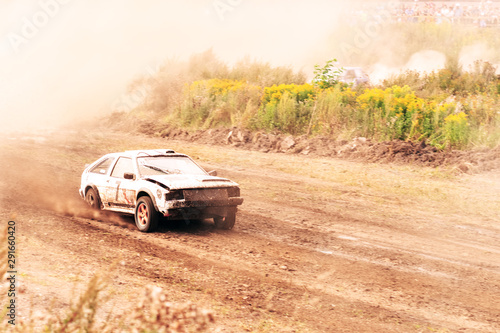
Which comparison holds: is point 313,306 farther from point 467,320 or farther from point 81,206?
point 81,206

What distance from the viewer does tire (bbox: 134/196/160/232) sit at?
9453 mm

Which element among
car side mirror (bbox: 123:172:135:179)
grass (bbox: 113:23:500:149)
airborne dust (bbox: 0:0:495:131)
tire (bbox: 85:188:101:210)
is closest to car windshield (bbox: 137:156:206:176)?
car side mirror (bbox: 123:172:135:179)

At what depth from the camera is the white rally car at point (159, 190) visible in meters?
9.27

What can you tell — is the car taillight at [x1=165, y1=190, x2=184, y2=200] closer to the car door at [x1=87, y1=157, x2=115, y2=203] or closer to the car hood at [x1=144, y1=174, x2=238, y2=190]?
the car hood at [x1=144, y1=174, x2=238, y2=190]

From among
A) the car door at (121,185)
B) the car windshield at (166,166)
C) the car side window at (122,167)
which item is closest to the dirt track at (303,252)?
the car door at (121,185)

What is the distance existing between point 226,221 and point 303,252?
5.70 feet

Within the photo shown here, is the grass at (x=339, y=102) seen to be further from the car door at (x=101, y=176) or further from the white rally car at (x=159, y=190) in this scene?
the car door at (x=101, y=176)

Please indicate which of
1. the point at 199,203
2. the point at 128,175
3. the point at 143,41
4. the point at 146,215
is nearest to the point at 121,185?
the point at 128,175

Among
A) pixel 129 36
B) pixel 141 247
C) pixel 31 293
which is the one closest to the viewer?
pixel 31 293

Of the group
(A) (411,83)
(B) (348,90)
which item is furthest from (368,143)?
(A) (411,83)

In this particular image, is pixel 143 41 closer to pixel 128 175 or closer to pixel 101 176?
pixel 101 176

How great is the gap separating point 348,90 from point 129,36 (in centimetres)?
2662

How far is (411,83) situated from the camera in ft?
76.2

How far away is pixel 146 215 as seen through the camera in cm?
962
